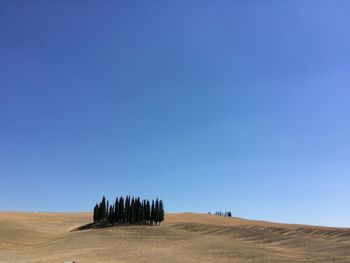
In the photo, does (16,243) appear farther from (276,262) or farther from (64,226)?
(276,262)

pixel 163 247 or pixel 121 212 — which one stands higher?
pixel 121 212

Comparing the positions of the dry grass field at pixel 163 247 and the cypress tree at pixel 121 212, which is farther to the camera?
the cypress tree at pixel 121 212

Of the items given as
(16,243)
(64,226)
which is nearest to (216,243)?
(16,243)

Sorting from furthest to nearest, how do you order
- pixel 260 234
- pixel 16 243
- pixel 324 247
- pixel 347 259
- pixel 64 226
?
pixel 64 226
pixel 260 234
pixel 16 243
pixel 324 247
pixel 347 259

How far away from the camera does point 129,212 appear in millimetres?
84750

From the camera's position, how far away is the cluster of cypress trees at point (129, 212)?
8462 cm

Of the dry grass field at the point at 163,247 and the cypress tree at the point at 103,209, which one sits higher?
the cypress tree at the point at 103,209

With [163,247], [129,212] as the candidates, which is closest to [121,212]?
[129,212]

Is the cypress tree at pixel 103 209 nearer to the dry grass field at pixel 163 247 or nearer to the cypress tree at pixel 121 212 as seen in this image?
the cypress tree at pixel 121 212

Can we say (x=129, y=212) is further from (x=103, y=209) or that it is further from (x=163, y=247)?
(x=163, y=247)

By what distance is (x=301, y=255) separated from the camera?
Result: 45.1m

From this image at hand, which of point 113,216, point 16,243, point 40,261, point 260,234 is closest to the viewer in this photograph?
point 40,261

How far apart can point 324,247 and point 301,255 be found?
6349 mm

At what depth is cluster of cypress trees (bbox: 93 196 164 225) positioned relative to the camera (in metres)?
84.6
